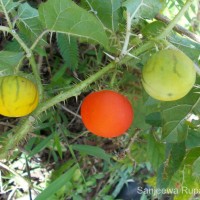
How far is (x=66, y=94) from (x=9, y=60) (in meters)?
0.24

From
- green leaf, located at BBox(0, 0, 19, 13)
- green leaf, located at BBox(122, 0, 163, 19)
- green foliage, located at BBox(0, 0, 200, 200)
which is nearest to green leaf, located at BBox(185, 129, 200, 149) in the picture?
green foliage, located at BBox(0, 0, 200, 200)

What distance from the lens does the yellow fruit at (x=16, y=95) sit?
3.67 ft

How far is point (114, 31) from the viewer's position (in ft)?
4.60

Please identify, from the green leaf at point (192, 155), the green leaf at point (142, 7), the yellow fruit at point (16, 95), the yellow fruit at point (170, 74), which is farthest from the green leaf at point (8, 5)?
the green leaf at point (192, 155)

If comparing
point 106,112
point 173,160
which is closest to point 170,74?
point 106,112

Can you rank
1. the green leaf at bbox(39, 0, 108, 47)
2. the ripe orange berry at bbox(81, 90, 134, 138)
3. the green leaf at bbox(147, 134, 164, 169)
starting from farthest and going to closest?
the green leaf at bbox(147, 134, 164, 169)
the ripe orange berry at bbox(81, 90, 134, 138)
the green leaf at bbox(39, 0, 108, 47)

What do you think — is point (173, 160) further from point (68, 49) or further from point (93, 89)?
point (68, 49)

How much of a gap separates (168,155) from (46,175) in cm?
112

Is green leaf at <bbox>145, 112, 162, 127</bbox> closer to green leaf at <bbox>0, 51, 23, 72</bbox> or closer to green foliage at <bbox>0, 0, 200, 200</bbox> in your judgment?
green foliage at <bbox>0, 0, 200, 200</bbox>

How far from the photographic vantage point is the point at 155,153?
1758mm

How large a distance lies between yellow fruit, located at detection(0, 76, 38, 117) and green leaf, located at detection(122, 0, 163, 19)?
0.39 meters

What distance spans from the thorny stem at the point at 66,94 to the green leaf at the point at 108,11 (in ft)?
0.94

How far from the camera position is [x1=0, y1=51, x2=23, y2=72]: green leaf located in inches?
48.9

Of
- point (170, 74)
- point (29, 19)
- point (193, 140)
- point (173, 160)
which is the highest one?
point (170, 74)
